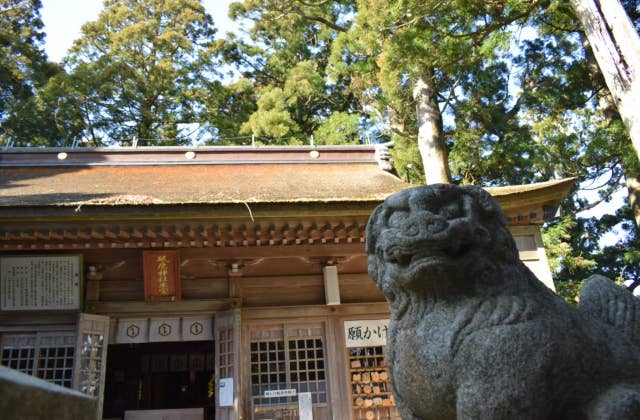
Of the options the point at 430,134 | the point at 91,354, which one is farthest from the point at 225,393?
the point at 430,134

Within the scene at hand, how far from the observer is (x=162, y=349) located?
10.8m

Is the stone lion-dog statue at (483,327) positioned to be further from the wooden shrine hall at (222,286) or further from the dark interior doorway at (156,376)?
the dark interior doorway at (156,376)

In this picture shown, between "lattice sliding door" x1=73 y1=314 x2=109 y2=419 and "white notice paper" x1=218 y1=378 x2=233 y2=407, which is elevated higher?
"lattice sliding door" x1=73 y1=314 x2=109 y2=419

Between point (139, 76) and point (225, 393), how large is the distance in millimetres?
14795

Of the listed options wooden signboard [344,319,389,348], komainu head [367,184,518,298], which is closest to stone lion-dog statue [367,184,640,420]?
komainu head [367,184,518,298]

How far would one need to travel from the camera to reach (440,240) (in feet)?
6.91

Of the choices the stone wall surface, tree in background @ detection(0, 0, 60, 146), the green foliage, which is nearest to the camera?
the stone wall surface

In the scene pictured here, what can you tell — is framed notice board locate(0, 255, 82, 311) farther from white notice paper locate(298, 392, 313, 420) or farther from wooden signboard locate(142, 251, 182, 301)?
white notice paper locate(298, 392, 313, 420)

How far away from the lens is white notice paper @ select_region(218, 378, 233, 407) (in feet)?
21.1

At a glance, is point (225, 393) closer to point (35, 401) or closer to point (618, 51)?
point (35, 401)

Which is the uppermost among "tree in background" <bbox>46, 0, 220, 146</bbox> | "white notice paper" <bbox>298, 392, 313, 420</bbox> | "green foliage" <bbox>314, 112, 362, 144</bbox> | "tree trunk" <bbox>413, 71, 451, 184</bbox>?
"tree in background" <bbox>46, 0, 220, 146</bbox>

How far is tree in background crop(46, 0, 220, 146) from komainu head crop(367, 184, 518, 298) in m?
17.4

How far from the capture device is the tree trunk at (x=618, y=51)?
5.71 metres

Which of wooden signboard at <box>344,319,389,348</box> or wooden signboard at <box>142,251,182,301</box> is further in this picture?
wooden signboard at <box>344,319,389,348</box>
